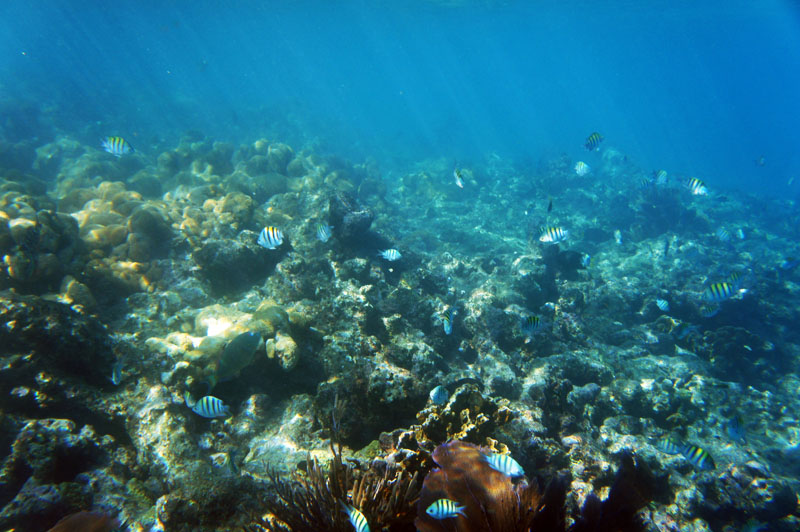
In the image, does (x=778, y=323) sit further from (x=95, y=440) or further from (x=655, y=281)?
(x=95, y=440)

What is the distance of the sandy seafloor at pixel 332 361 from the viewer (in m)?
3.99

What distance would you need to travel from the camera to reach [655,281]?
1105 cm

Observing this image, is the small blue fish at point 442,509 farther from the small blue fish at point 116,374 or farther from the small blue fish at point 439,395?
the small blue fish at point 116,374

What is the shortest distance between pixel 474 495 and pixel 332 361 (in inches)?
135

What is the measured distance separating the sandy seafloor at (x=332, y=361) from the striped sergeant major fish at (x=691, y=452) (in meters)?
0.11

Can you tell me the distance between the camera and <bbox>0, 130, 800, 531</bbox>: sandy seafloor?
3990mm

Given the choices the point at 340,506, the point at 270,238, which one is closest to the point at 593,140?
the point at 270,238

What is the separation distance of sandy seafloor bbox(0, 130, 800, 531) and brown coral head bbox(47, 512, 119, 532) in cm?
39

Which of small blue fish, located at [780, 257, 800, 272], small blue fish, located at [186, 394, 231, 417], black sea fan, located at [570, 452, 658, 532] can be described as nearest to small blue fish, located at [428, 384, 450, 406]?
black sea fan, located at [570, 452, 658, 532]

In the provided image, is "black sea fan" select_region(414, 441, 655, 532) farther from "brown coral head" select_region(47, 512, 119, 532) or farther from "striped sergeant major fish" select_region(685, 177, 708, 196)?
"striped sergeant major fish" select_region(685, 177, 708, 196)

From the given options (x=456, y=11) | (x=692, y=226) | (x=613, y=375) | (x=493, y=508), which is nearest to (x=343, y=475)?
(x=493, y=508)

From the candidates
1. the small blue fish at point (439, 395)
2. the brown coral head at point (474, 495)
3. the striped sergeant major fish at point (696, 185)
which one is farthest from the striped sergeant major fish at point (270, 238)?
the striped sergeant major fish at point (696, 185)

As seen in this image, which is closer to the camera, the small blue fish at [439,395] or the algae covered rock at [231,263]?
the small blue fish at [439,395]

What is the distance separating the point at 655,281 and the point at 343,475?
39.9 ft
